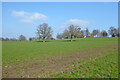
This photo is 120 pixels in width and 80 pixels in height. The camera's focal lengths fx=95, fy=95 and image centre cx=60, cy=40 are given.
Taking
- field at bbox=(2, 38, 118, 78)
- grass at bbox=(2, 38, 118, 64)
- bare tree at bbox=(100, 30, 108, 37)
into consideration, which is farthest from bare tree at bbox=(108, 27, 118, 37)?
field at bbox=(2, 38, 118, 78)

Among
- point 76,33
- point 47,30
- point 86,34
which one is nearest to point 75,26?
point 76,33

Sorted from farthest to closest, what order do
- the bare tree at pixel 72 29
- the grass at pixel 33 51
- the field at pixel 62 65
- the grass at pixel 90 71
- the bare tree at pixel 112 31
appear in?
1. the bare tree at pixel 112 31
2. the bare tree at pixel 72 29
3. the grass at pixel 33 51
4. the field at pixel 62 65
5. the grass at pixel 90 71

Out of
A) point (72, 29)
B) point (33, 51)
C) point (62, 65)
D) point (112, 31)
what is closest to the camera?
point (62, 65)

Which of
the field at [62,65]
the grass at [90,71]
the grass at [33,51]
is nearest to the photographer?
the grass at [90,71]

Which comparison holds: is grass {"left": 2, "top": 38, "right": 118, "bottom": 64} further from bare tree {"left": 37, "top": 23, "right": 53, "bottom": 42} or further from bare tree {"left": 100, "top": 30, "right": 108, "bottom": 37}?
bare tree {"left": 100, "top": 30, "right": 108, "bottom": 37}

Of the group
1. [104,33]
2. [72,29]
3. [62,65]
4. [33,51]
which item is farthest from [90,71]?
[104,33]

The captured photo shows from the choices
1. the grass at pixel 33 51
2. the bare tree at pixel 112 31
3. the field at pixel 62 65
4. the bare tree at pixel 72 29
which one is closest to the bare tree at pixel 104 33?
the bare tree at pixel 112 31

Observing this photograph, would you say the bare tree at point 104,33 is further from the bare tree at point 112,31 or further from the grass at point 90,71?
the grass at point 90,71

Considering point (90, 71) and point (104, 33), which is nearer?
point (90, 71)

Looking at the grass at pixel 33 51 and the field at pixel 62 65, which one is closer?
the field at pixel 62 65

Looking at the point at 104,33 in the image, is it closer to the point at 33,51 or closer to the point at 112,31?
the point at 112,31

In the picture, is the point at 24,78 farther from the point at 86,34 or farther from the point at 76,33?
the point at 86,34

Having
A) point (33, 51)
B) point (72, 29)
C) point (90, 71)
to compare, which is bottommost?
point (33, 51)

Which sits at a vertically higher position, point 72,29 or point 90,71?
point 72,29
